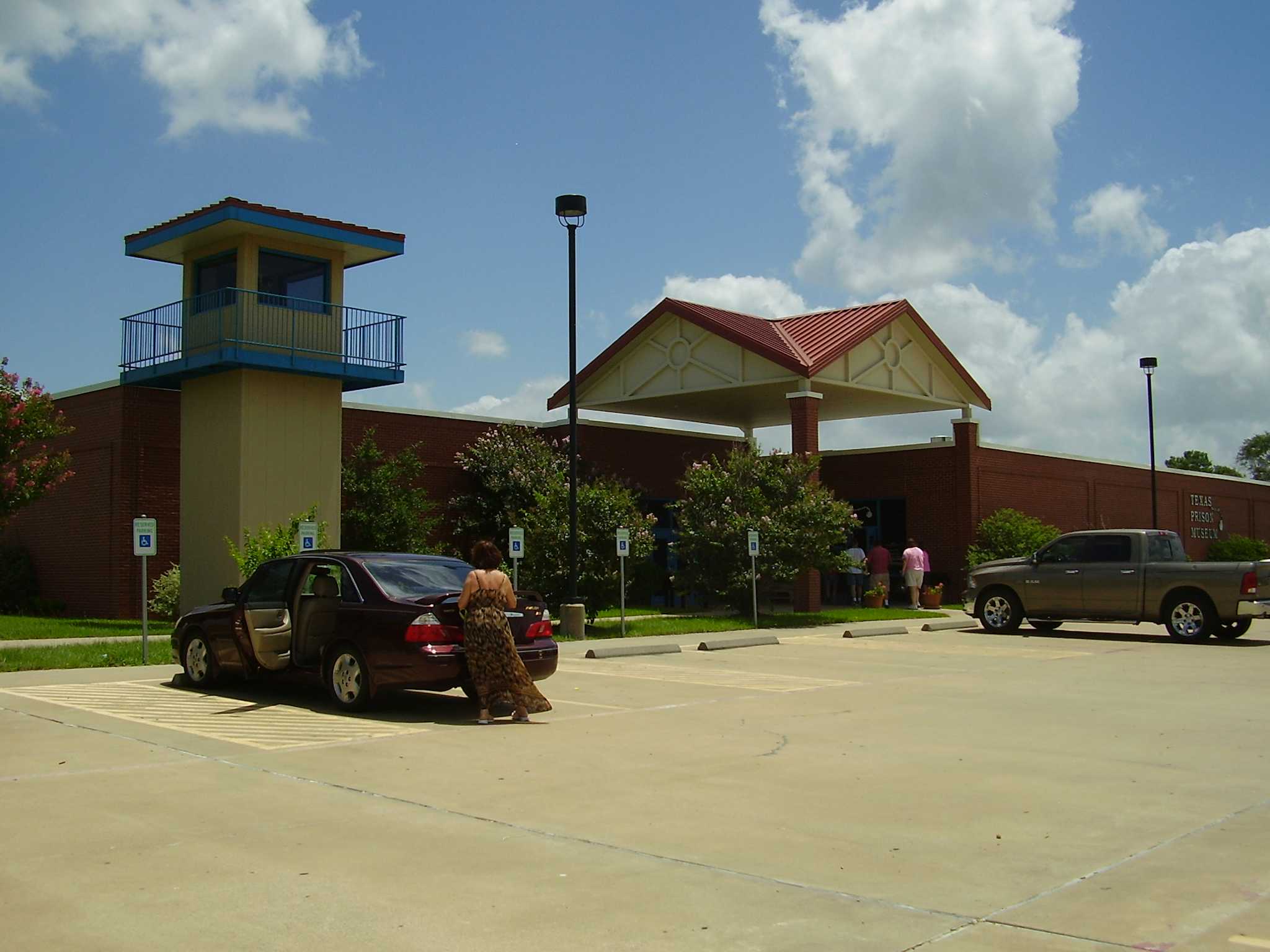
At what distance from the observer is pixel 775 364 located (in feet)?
95.9

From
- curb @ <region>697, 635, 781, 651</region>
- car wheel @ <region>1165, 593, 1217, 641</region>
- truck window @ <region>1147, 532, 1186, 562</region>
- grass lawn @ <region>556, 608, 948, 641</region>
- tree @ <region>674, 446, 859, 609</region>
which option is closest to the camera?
curb @ <region>697, 635, 781, 651</region>

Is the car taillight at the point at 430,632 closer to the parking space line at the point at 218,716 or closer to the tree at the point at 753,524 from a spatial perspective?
the parking space line at the point at 218,716

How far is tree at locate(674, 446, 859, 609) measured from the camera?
82.4 ft

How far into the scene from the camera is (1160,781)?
8.47 m

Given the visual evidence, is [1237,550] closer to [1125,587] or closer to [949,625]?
[949,625]

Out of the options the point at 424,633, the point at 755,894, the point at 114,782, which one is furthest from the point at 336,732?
the point at 755,894

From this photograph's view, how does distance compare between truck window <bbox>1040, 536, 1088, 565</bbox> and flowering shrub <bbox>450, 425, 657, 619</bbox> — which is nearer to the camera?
flowering shrub <bbox>450, 425, 657, 619</bbox>

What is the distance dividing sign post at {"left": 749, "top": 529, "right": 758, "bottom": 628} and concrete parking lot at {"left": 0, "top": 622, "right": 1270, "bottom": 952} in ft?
31.3

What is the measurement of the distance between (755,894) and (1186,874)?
2.15 meters

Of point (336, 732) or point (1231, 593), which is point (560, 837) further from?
point (1231, 593)

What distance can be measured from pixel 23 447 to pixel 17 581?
16.6ft

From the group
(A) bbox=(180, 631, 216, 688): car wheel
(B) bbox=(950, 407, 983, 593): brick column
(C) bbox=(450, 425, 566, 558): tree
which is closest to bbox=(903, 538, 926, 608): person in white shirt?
(B) bbox=(950, 407, 983, 593): brick column

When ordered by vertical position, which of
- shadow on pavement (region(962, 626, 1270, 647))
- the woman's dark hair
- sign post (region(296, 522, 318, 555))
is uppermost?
sign post (region(296, 522, 318, 555))

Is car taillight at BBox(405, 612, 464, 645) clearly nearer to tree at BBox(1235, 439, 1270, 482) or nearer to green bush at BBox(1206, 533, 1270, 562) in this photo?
green bush at BBox(1206, 533, 1270, 562)
